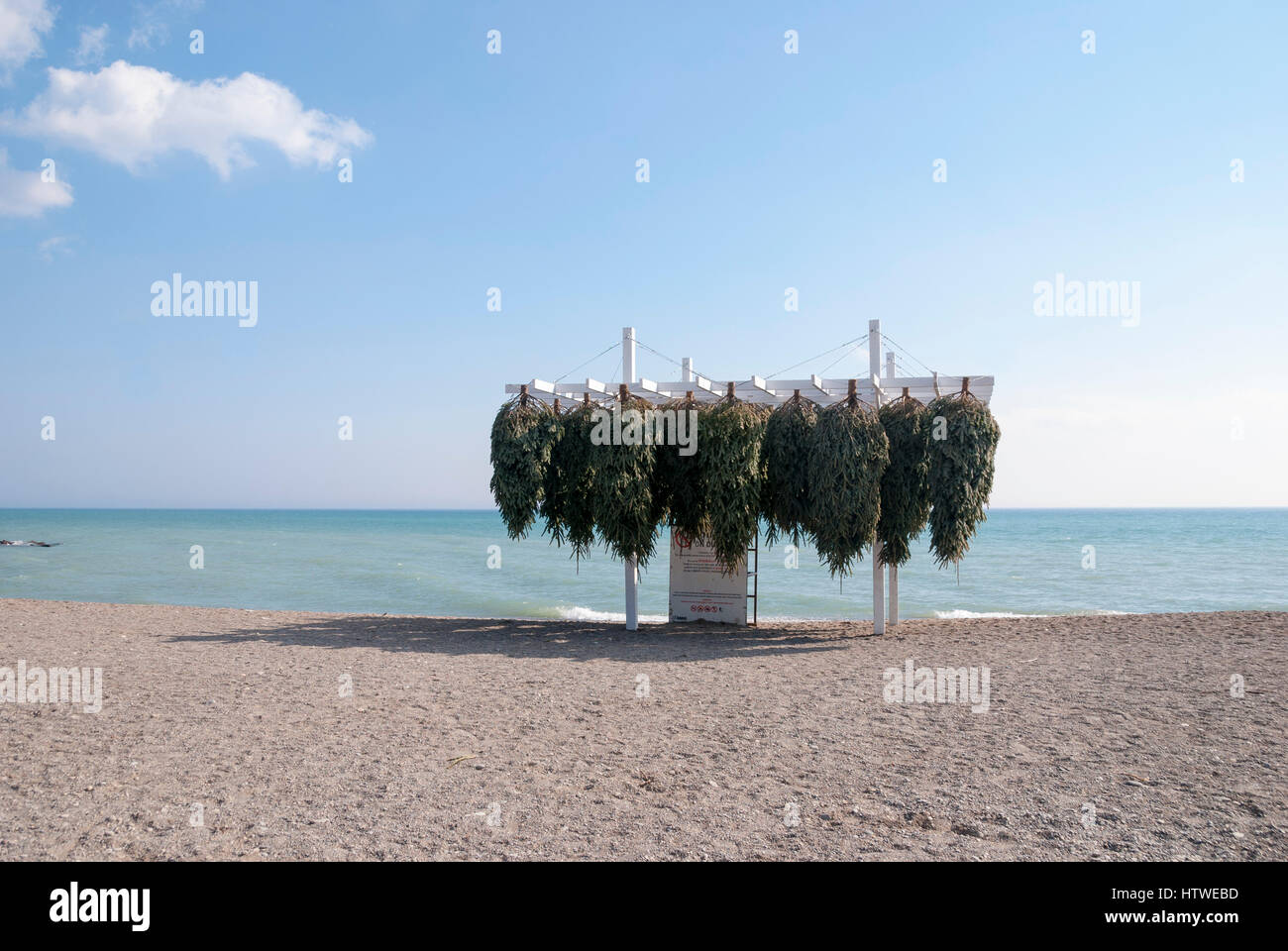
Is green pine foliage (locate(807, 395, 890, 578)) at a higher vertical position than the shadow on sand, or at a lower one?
higher

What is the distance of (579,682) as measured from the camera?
1015 centimetres

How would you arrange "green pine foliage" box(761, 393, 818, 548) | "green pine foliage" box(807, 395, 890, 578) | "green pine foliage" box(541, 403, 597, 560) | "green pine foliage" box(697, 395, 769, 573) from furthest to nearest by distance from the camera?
Answer: "green pine foliage" box(541, 403, 597, 560) < "green pine foliage" box(761, 393, 818, 548) < "green pine foliage" box(697, 395, 769, 573) < "green pine foliage" box(807, 395, 890, 578)

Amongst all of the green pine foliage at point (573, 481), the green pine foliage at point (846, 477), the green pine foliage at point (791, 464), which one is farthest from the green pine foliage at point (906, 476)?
the green pine foliage at point (573, 481)

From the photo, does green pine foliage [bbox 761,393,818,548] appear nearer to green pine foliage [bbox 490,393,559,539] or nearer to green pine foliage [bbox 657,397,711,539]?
green pine foliage [bbox 657,397,711,539]

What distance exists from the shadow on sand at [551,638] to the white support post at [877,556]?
0.35 metres

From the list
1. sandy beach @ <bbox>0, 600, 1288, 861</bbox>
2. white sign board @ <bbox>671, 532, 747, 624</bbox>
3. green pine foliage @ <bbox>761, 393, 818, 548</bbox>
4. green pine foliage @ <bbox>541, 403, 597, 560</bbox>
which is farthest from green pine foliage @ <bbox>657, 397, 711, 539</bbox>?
sandy beach @ <bbox>0, 600, 1288, 861</bbox>

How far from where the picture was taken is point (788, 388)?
47.4ft

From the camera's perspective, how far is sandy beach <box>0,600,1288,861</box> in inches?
195

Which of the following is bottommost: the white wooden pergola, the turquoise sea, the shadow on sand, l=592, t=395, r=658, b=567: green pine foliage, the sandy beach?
the turquoise sea

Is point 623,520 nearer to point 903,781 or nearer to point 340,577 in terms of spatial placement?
point 903,781

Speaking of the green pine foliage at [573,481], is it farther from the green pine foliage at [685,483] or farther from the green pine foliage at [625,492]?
the green pine foliage at [685,483]

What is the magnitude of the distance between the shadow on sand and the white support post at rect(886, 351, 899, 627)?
838mm

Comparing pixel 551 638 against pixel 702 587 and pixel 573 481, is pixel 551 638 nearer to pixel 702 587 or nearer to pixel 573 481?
pixel 573 481

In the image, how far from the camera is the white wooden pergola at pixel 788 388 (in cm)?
1400
